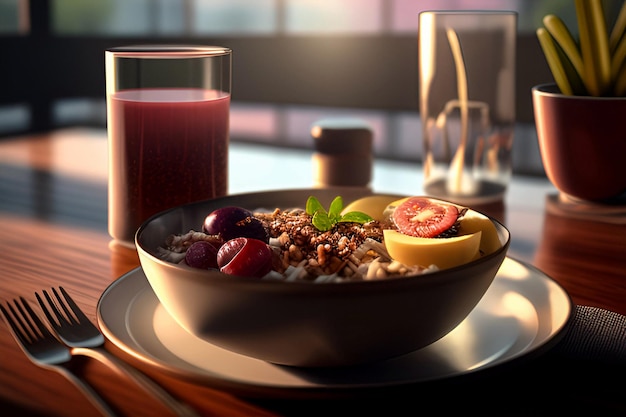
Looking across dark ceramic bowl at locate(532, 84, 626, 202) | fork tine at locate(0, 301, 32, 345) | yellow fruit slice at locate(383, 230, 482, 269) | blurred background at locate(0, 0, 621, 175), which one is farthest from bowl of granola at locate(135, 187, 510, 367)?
blurred background at locate(0, 0, 621, 175)

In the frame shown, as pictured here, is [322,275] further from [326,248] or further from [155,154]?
[155,154]

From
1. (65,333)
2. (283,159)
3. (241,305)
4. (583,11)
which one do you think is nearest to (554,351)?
(241,305)

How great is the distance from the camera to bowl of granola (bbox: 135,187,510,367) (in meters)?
0.50

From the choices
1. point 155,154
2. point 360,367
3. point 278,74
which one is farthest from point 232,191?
point 278,74

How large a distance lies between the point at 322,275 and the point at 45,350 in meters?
0.22

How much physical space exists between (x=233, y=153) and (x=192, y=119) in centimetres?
77

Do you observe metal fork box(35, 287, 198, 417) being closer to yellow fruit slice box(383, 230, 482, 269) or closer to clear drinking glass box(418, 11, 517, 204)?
yellow fruit slice box(383, 230, 482, 269)

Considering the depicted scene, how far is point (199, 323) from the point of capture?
54 centimetres

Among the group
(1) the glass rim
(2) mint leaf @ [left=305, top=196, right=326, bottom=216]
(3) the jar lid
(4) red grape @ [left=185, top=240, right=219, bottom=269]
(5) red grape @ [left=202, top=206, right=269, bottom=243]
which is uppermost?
(1) the glass rim

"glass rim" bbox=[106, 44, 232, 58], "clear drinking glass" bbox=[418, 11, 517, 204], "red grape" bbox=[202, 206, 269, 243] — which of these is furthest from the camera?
"clear drinking glass" bbox=[418, 11, 517, 204]

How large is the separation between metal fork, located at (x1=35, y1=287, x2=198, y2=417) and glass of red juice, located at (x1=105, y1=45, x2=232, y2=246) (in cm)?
24

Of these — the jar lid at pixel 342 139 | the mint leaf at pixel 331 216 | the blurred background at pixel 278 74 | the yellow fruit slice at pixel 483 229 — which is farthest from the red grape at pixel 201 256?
the blurred background at pixel 278 74

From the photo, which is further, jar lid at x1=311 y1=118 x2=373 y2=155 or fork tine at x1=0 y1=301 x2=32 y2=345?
jar lid at x1=311 y1=118 x2=373 y2=155

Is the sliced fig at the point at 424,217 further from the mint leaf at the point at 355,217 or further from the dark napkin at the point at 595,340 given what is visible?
the dark napkin at the point at 595,340
